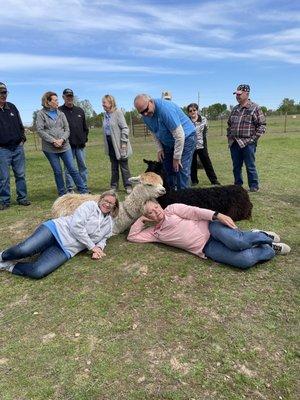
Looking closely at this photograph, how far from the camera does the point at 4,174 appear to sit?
24.6ft

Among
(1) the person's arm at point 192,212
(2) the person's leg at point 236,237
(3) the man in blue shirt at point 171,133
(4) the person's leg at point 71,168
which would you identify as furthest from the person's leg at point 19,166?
(2) the person's leg at point 236,237

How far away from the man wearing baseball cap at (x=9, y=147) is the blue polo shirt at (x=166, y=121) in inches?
115

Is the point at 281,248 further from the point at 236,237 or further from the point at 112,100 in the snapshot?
the point at 112,100

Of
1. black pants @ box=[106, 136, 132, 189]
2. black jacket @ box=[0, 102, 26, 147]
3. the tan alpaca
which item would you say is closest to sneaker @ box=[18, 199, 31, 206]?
black jacket @ box=[0, 102, 26, 147]

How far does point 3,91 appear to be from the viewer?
23.6 ft

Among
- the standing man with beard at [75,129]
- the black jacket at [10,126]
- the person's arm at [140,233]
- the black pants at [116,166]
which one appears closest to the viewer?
the person's arm at [140,233]

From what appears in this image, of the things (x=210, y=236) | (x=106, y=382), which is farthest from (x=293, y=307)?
(x=106, y=382)

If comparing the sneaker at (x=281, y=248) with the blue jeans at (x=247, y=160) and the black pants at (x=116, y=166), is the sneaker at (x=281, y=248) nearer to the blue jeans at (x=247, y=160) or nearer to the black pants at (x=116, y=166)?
the blue jeans at (x=247, y=160)

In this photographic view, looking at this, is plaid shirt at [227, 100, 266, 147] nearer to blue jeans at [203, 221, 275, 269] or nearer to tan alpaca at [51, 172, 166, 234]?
tan alpaca at [51, 172, 166, 234]

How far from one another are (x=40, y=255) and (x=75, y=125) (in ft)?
13.5

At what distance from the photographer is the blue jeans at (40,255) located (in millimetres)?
4532

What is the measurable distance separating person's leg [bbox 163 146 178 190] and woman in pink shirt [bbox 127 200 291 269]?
1.69 metres

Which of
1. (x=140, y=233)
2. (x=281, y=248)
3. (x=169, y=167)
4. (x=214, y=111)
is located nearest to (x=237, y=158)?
(x=169, y=167)

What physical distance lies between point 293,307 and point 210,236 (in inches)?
49.9
